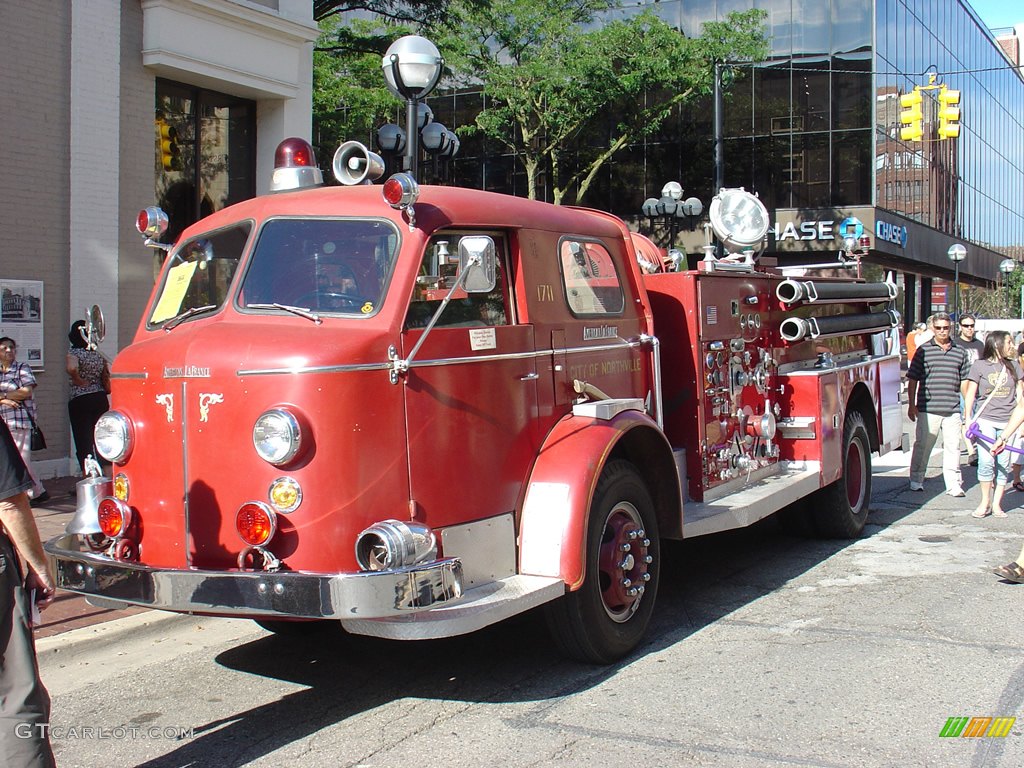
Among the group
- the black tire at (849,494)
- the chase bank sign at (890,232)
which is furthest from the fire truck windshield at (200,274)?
the chase bank sign at (890,232)

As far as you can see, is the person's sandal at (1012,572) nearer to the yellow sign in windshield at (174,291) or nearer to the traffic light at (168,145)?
the yellow sign in windshield at (174,291)

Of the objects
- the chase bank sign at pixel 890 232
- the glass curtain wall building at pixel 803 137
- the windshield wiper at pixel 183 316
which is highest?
the glass curtain wall building at pixel 803 137

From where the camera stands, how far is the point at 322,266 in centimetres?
520

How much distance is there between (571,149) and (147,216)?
26428 mm

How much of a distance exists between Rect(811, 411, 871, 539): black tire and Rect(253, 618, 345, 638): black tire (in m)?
4.28

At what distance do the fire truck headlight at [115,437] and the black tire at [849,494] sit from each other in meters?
5.65

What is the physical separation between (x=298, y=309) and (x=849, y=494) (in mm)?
5822

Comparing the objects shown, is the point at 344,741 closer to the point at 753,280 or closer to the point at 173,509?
the point at 173,509

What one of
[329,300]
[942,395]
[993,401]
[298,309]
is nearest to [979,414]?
[993,401]

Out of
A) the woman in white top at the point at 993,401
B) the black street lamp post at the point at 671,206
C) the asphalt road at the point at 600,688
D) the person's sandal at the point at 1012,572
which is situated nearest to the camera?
the asphalt road at the point at 600,688

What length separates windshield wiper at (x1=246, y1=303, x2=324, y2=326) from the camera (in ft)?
16.3

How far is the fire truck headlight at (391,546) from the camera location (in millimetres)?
4480

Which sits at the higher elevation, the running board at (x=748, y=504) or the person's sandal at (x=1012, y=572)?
the running board at (x=748, y=504)

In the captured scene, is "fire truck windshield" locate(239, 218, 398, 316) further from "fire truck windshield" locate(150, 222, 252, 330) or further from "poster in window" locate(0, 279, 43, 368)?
"poster in window" locate(0, 279, 43, 368)
